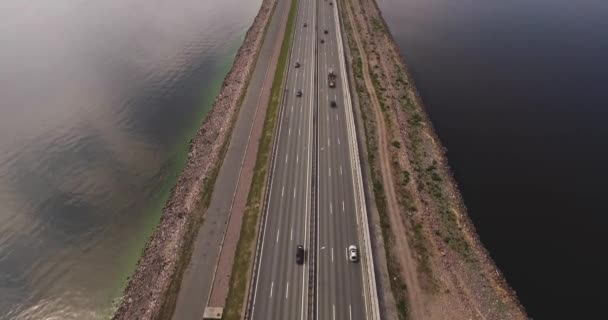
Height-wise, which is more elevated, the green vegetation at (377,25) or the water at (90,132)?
the green vegetation at (377,25)

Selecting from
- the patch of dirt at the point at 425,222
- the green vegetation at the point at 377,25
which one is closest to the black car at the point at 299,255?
the patch of dirt at the point at 425,222

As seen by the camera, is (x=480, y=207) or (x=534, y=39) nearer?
(x=480, y=207)

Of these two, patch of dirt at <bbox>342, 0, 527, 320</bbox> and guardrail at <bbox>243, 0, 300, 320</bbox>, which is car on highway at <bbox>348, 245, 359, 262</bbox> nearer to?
patch of dirt at <bbox>342, 0, 527, 320</bbox>

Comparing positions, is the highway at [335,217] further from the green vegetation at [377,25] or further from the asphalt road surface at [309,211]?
the green vegetation at [377,25]

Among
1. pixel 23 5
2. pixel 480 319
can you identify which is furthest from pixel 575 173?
pixel 23 5

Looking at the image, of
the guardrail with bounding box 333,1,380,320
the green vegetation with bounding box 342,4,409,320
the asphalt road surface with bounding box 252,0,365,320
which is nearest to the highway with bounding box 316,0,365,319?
the asphalt road surface with bounding box 252,0,365,320

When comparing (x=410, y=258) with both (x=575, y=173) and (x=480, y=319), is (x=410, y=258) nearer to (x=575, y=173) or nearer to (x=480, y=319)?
(x=480, y=319)
